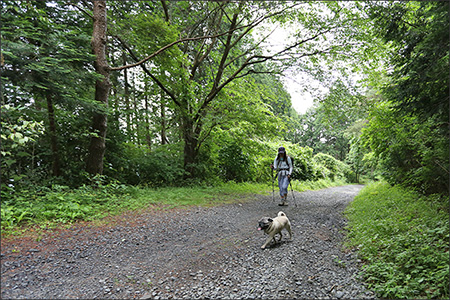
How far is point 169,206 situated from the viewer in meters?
5.72

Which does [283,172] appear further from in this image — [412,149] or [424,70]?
[424,70]

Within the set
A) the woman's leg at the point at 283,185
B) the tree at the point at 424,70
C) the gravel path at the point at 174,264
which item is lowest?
the gravel path at the point at 174,264

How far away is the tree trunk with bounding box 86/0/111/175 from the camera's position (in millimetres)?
5820

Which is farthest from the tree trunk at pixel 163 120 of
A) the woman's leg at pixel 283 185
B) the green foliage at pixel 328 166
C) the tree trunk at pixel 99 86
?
the green foliage at pixel 328 166

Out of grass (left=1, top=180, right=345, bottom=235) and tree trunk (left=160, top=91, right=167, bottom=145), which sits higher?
tree trunk (left=160, top=91, right=167, bottom=145)

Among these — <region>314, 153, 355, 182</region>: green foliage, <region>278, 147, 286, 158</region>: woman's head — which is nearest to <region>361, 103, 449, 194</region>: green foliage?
<region>278, 147, 286, 158</region>: woman's head

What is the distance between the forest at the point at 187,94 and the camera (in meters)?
3.54

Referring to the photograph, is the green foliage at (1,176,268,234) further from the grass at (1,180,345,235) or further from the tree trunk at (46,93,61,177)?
the tree trunk at (46,93,61,177)

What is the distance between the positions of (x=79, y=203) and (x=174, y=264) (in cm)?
298

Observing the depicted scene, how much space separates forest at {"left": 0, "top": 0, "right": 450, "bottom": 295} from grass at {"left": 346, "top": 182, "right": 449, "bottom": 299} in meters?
0.99

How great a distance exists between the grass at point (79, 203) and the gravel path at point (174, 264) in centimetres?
41

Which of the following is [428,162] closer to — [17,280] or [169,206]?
[169,206]

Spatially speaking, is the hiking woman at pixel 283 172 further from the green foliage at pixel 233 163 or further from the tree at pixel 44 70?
the tree at pixel 44 70

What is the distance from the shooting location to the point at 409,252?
8.07 feet
